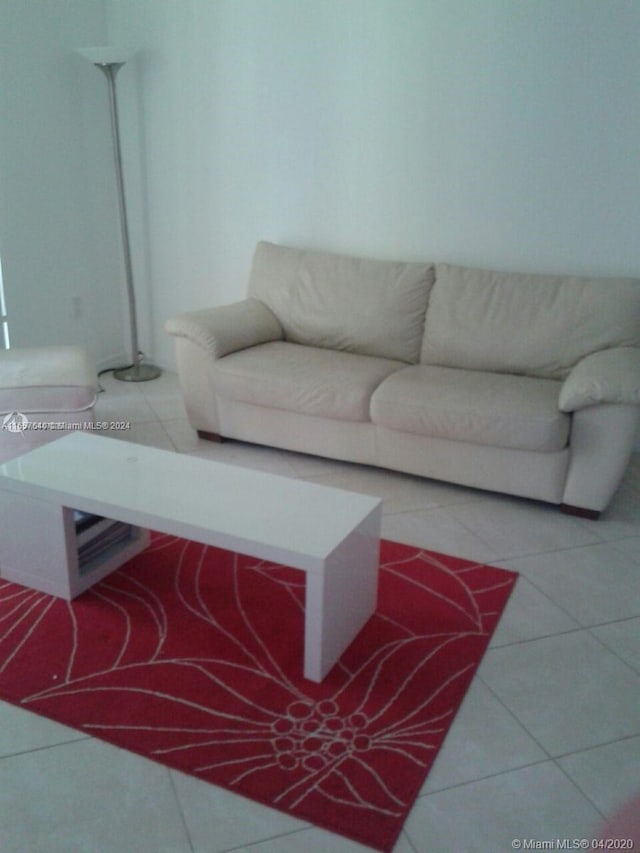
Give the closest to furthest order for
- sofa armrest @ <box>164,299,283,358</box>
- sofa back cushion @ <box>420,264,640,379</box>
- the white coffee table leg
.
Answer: the white coffee table leg, sofa back cushion @ <box>420,264,640,379</box>, sofa armrest @ <box>164,299,283,358</box>

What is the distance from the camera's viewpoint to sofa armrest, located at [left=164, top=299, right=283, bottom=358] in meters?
3.21

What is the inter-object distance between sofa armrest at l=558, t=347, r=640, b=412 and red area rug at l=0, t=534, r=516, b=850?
676 mm

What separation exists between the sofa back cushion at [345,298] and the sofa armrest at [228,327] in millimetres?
94

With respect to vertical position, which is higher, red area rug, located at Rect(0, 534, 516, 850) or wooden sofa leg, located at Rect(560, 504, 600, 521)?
wooden sofa leg, located at Rect(560, 504, 600, 521)

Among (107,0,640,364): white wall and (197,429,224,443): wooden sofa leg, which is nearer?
(107,0,640,364): white wall

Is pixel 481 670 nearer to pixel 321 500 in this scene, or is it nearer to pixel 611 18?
pixel 321 500

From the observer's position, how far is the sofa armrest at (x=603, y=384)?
8.23 feet

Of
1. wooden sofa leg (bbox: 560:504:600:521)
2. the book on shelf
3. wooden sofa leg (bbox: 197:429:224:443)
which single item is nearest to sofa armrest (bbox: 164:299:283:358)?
wooden sofa leg (bbox: 197:429:224:443)

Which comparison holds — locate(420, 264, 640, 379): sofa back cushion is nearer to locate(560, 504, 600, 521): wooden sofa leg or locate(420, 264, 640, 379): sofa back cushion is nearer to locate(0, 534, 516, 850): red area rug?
locate(560, 504, 600, 521): wooden sofa leg

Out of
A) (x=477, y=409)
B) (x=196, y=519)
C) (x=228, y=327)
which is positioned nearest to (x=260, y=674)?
(x=196, y=519)

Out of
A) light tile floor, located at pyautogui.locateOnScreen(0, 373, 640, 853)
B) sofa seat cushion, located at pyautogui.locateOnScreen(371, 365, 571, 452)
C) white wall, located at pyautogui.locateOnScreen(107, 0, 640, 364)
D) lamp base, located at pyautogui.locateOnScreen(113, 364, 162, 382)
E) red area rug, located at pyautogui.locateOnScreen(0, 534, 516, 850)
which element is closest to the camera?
light tile floor, located at pyautogui.locateOnScreen(0, 373, 640, 853)

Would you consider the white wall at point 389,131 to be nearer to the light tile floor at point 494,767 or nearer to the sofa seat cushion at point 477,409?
the sofa seat cushion at point 477,409

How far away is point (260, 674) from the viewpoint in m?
1.90

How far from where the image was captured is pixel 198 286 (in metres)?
4.23
